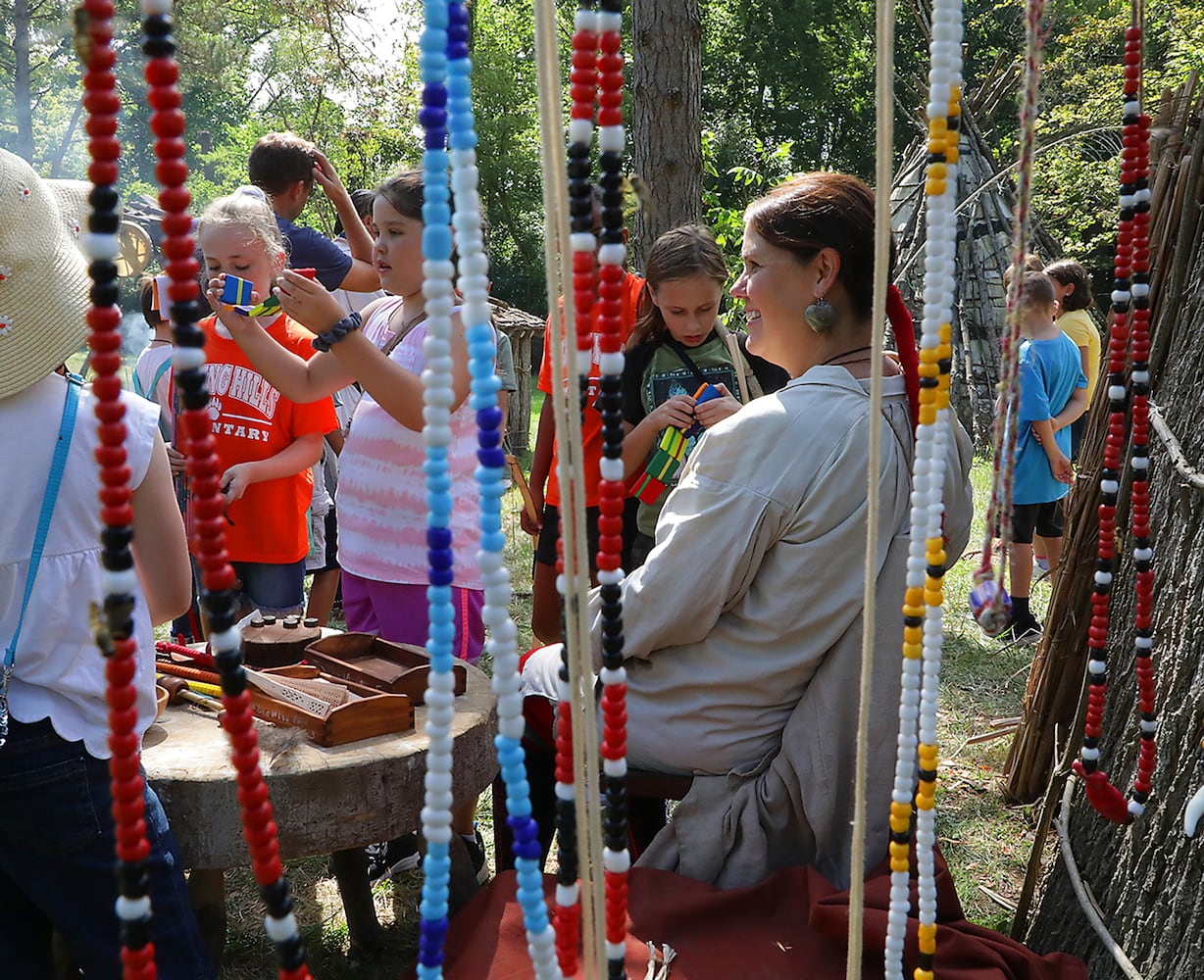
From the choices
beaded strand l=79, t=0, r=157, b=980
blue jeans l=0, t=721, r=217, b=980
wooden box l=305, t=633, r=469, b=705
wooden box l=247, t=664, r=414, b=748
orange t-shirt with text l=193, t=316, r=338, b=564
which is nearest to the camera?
beaded strand l=79, t=0, r=157, b=980

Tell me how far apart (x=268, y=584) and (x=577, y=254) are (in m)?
2.26

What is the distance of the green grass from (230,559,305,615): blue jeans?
2.24 ft

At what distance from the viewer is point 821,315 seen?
5.89 ft

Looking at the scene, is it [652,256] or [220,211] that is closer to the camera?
[220,211]

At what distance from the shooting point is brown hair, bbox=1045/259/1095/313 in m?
5.22

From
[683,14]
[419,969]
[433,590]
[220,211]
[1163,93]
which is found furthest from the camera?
[683,14]

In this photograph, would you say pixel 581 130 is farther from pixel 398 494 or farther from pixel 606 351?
pixel 398 494

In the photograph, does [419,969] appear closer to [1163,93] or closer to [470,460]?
[470,460]

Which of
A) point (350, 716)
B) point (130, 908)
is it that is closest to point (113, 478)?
point (130, 908)

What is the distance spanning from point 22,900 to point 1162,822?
1729 mm

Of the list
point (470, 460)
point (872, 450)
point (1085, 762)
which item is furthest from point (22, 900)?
point (1085, 762)

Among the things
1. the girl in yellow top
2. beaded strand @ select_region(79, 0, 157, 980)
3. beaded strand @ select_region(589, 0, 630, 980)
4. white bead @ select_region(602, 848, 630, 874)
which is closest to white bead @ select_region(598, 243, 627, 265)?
beaded strand @ select_region(589, 0, 630, 980)

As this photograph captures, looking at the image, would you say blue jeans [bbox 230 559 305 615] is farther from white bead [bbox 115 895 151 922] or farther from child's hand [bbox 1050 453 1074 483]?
child's hand [bbox 1050 453 1074 483]

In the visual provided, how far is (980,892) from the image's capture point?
8.86ft
